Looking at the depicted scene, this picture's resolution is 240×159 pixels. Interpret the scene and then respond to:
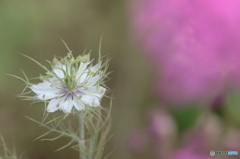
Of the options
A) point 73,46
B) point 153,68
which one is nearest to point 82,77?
point 153,68

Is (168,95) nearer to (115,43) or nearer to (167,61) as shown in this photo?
(167,61)

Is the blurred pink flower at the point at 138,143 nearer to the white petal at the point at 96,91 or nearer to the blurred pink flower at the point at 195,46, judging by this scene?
the blurred pink flower at the point at 195,46

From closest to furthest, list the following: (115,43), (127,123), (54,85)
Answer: (54,85) → (127,123) → (115,43)

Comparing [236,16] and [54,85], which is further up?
[236,16]

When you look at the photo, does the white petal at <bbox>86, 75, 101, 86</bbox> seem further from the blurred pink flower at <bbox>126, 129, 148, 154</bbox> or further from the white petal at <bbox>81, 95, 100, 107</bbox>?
the blurred pink flower at <bbox>126, 129, 148, 154</bbox>

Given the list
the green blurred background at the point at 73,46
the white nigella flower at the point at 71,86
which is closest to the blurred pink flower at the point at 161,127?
the green blurred background at the point at 73,46

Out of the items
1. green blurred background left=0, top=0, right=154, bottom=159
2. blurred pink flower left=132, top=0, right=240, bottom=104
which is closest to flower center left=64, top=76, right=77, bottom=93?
blurred pink flower left=132, top=0, right=240, bottom=104

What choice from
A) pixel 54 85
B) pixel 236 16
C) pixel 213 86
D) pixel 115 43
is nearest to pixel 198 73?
pixel 213 86
